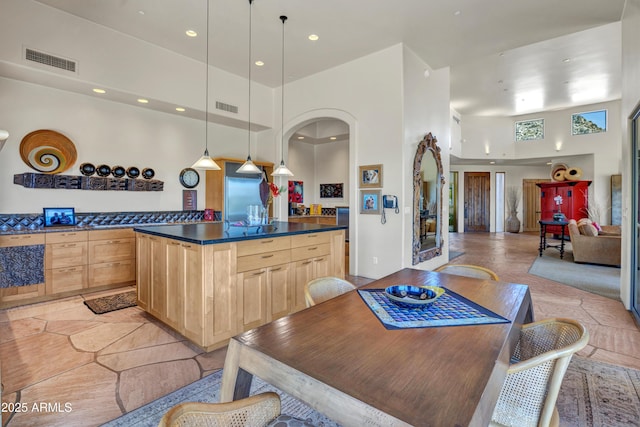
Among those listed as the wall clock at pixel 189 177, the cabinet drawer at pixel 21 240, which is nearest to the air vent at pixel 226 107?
the wall clock at pixel 189 177

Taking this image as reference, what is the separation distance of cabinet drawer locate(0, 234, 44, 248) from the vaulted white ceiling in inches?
115

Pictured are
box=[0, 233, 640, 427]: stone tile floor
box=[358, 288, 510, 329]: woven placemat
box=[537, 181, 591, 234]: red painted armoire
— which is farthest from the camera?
box=[537, 181, 591, 234]: red painted armoire

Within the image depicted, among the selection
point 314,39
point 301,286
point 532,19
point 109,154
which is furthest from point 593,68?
point 109,154

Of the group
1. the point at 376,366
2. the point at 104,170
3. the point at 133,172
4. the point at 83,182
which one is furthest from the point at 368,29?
the point at 83,182

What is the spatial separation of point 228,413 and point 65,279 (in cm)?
455

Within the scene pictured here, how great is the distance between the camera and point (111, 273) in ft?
15.2

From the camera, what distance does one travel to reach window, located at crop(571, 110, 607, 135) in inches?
389

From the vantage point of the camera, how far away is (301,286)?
350 cm

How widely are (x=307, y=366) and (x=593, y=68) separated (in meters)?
9.12

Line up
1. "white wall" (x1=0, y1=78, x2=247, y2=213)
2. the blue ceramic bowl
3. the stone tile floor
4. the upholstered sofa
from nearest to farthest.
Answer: the blue ceramic bowl
the stone tile floor
"white wall" (x1=0, y1=78, x2=247, y2=213)
the upholstered sofa

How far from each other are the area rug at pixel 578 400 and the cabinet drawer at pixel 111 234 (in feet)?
10.7

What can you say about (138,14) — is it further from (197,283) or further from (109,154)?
(197,283)

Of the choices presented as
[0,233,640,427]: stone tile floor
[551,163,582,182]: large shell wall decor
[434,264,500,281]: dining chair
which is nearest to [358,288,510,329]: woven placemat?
[434,264,500,281]: dining chair

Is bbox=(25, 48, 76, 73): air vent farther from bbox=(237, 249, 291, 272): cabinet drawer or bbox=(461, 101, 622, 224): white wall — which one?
bbox=(461, 101, 622, 224): white wall
